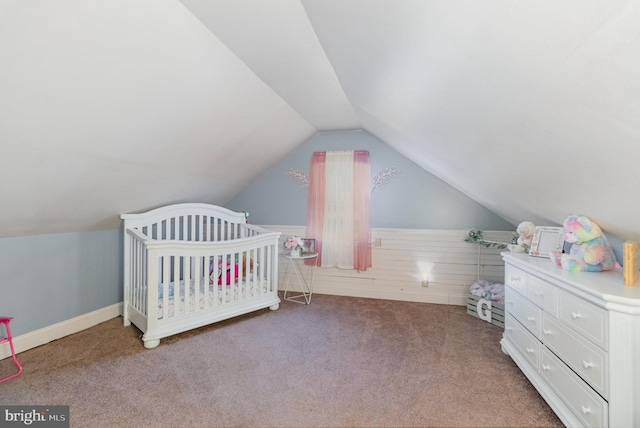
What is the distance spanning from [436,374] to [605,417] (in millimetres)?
852

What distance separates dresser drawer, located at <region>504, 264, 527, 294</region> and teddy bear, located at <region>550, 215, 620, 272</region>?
1.03 feet

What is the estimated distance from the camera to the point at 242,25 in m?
1.58

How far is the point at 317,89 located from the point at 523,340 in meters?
2.32

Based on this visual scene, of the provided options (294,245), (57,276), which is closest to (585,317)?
(294,245)

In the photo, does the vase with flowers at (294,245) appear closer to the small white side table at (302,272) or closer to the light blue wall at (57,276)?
the small white side table at (302,272)

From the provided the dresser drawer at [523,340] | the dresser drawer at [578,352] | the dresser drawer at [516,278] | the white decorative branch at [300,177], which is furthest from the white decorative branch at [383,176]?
the dresser drawer at [578,352]

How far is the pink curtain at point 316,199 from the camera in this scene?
3.70 m

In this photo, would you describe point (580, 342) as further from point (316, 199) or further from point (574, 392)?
point (316, 199)

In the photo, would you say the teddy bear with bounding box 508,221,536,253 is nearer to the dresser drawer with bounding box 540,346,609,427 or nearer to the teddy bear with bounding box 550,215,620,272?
the teddy bear with bounding box 550,215,620,272

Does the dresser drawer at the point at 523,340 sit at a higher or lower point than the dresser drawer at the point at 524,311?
lower

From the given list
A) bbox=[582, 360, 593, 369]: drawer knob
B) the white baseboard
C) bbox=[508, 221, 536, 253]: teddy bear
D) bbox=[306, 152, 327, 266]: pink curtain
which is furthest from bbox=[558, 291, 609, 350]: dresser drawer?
the white baseboard

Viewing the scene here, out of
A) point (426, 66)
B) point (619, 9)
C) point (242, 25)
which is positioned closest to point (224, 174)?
point (242, 25)

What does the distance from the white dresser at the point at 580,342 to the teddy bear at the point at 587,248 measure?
0.15 feet

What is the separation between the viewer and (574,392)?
138 cm
